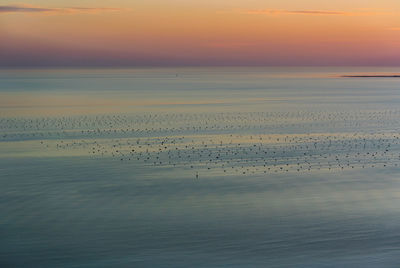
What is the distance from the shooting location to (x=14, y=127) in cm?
4416

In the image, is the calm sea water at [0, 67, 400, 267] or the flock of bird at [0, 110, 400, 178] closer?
the calm sea water at [0, 67, 400, 267]

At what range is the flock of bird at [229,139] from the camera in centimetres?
2936

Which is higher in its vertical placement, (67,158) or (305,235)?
(67,158)

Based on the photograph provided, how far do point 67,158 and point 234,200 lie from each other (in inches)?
454

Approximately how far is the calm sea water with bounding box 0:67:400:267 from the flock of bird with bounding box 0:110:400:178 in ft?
0.32

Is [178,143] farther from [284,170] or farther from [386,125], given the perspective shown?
[386,125]

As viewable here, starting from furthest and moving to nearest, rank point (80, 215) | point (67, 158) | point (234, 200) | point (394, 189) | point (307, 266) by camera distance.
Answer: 1. point (67, 158)
2. point (394, 189)
3. point (234, 200)
4. point (80, 215)
5. point (307, 266)

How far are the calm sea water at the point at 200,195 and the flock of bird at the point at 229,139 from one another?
98 millimetres

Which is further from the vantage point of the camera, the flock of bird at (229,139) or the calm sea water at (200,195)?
the flock of bird at (229,139)

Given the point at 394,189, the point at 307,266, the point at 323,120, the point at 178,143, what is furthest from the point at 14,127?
the point at 307,266

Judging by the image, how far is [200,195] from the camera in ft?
74.8

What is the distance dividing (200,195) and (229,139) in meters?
14.7

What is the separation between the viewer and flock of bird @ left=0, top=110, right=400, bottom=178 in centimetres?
2936

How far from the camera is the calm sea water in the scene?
54.5 ft
